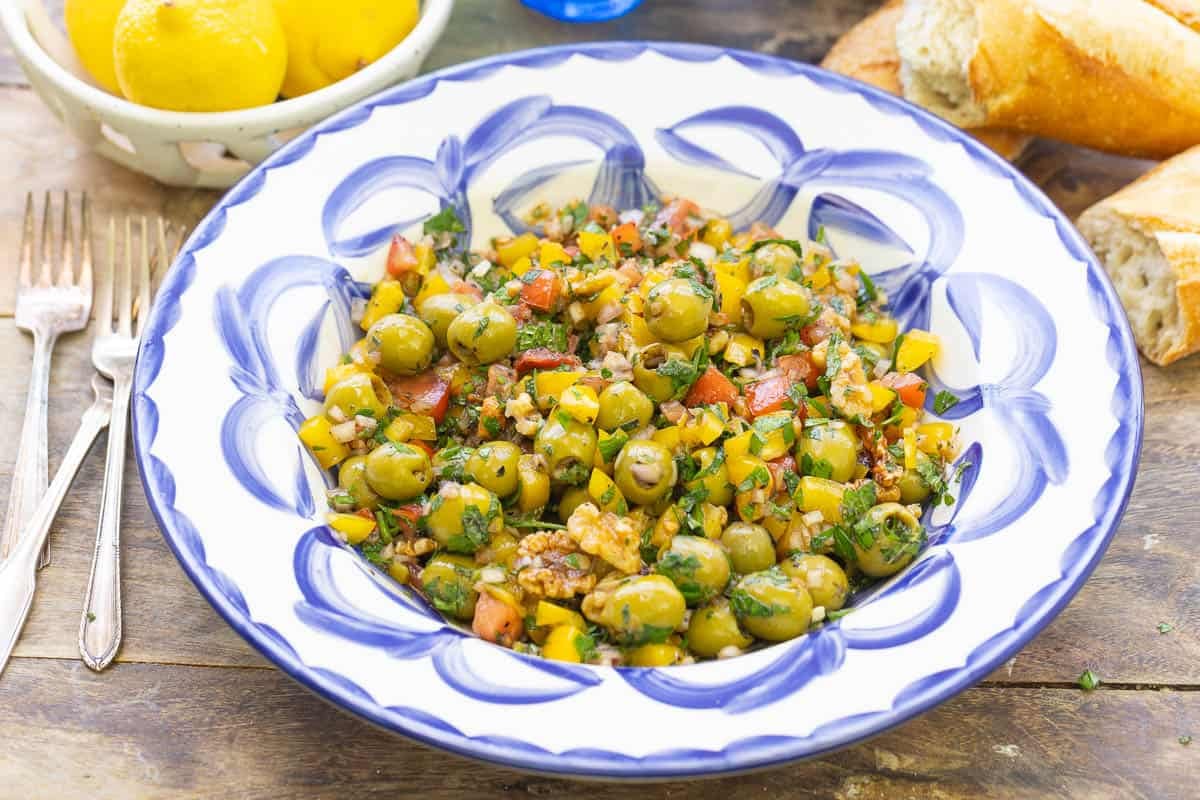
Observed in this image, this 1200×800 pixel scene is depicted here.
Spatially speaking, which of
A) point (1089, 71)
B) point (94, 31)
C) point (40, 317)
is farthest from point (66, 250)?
point (1089, 71)

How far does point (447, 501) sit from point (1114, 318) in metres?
1.81

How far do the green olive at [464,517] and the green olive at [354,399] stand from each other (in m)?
0.36

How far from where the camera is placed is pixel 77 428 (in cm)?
323

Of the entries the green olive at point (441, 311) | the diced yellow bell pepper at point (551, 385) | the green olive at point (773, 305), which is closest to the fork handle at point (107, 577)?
the green olive at point (441, 311)

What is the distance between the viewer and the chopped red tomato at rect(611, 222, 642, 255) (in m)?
3.26

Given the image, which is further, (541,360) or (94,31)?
(94,31)

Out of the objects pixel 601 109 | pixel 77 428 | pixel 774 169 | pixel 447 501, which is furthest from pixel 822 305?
pixel 77 428

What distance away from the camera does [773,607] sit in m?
2.40

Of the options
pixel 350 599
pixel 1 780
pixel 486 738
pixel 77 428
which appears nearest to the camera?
pixel 486 738

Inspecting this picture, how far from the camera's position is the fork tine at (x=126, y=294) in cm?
339

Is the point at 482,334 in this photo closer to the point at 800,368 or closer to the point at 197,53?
the point at 800,368

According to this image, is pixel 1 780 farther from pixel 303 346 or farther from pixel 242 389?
pixel 303 346

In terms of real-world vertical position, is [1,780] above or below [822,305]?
below

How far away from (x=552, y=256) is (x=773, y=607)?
4.34 ft
